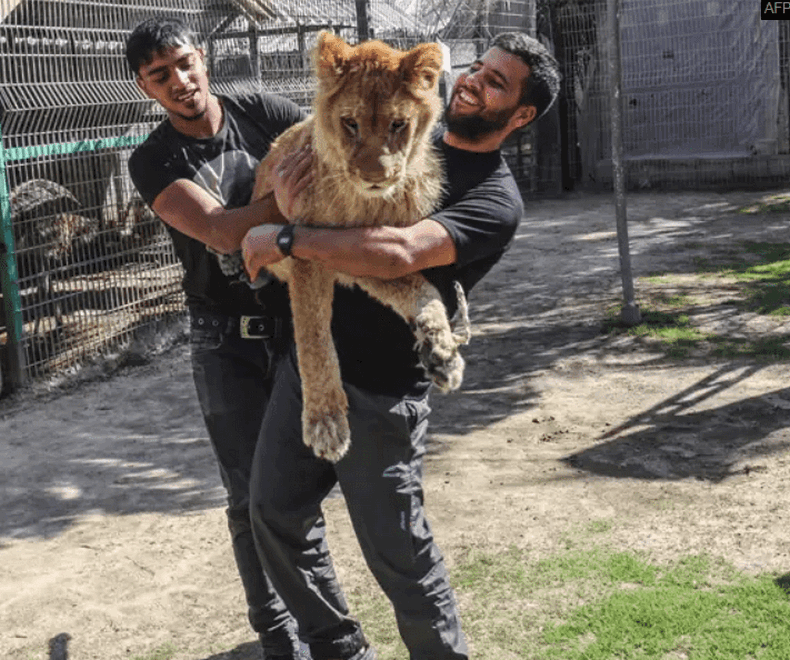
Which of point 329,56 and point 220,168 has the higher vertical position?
point 329,56

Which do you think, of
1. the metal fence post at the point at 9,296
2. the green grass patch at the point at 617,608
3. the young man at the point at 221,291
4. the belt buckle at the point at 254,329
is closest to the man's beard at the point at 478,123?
the young man at the point at 221,291

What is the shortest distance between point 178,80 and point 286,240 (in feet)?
3.15

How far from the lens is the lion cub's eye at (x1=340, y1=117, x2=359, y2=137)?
2.56 meters

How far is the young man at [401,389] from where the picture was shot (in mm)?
2791

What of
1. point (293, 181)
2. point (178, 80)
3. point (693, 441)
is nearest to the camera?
point (293, 181)

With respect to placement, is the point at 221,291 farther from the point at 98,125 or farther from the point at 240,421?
the point at 98,125

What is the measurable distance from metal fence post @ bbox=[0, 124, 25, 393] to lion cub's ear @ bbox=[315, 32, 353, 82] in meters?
5.27

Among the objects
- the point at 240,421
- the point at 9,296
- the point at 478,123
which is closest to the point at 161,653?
the point at 240,421

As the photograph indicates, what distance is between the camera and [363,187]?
2555 millimetres

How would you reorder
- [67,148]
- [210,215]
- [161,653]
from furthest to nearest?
[67,148] → [161,653] → [210,215]

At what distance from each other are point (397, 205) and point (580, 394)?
410 cm

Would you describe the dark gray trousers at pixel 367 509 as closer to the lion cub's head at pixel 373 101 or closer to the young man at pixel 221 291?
the young man at pixel 221 291

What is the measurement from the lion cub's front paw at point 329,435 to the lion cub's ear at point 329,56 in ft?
2.80

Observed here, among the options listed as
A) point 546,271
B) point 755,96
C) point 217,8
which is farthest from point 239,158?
point 755,96
